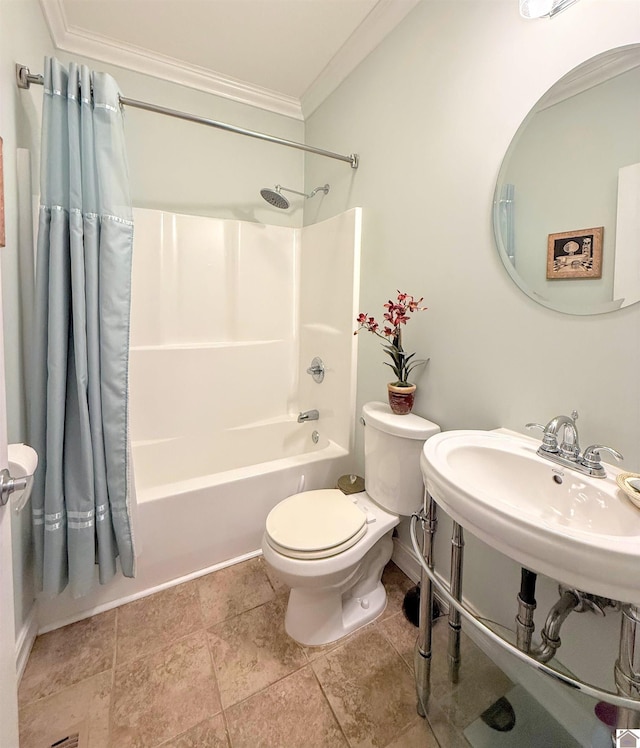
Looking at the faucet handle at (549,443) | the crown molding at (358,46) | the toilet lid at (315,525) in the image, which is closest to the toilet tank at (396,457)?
the toilet lid at (315,525)

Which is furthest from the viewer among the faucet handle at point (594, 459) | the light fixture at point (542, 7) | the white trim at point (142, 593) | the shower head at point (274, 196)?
the shower head at point (274, 196)

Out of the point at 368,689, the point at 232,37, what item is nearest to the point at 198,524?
the point at 368,689

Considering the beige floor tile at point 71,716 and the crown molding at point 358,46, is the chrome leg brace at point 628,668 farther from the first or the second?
the crown molding at point 358,46

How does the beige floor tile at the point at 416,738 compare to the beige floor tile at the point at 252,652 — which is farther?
the beige floor tile at the point at 252,652

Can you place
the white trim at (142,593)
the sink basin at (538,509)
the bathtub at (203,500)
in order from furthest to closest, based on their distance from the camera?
the bathtub at (203,500) < the white trim at (142,593) < the sink basin at (538,509)

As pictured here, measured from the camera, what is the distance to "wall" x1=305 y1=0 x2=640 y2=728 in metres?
0.90

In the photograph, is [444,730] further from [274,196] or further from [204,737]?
[274,196]

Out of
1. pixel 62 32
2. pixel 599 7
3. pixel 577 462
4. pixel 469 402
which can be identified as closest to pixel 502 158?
pixel 599 7

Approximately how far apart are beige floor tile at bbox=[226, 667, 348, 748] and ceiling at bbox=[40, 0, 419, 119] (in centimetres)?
261

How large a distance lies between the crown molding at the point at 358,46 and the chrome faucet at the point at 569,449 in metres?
1.72

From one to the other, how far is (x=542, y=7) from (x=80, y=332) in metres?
1.72

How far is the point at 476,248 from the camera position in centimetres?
121

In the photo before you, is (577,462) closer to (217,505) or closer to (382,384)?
(382,384)

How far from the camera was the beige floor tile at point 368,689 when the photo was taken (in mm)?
1033
